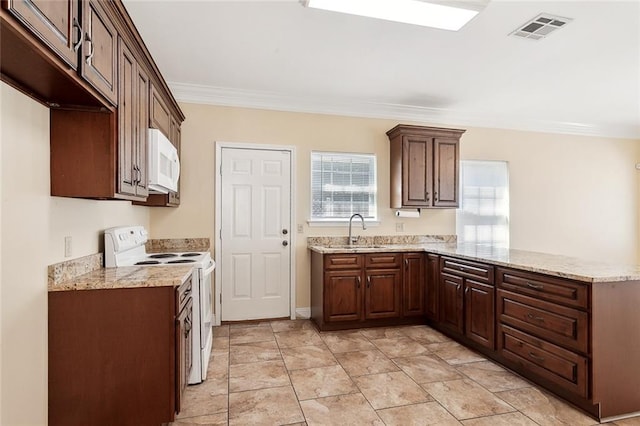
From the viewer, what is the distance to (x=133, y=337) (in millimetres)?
1895

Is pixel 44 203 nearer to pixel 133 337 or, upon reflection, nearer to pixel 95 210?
pixel 95 210

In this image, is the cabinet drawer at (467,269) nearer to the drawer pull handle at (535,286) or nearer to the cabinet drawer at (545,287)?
the cabinet drawer at (545,287)

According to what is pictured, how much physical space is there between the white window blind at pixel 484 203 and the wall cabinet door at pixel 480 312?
69.8 inches

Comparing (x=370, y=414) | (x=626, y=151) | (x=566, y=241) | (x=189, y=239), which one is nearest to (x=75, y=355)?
(x=370, y=414)

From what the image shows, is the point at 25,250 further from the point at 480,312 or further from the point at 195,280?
the point at 480,312

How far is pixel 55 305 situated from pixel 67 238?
0.40 m

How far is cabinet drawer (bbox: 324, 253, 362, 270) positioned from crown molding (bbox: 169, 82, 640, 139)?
5.94ft

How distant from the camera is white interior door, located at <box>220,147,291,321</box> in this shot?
3994 millimetres

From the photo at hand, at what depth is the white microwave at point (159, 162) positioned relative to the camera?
2.46 metres

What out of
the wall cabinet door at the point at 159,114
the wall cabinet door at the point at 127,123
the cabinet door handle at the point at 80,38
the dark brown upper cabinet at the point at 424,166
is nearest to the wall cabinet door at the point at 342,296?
the dark brown upper cabinet at the point at 424,166

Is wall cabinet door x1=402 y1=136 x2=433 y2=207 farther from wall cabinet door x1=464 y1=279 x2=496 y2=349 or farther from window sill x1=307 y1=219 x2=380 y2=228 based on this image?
wall cabinet door x1=464 y1=279 x2=496 y2=349

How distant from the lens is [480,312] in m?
3.03

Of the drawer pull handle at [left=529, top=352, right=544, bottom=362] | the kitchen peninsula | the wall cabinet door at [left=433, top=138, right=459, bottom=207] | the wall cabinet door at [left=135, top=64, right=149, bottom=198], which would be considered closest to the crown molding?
the wall cabinet door at [left=433, top=138, right=459, bottom=207]

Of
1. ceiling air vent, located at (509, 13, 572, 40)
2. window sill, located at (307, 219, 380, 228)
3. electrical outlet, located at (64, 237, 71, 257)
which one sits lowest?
electrical outlet, located at (64, 237, 71, 257)
